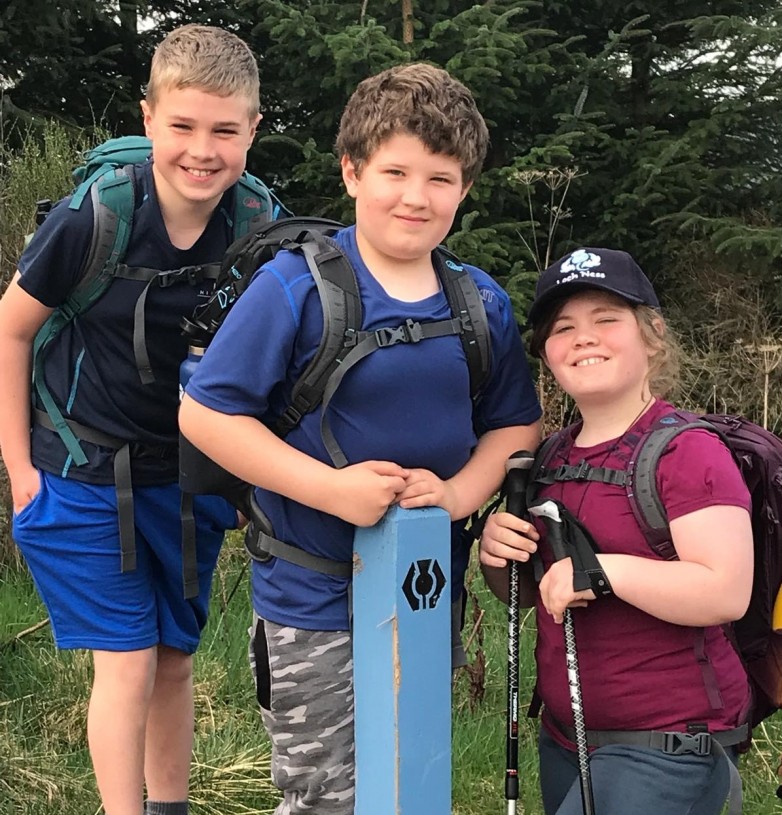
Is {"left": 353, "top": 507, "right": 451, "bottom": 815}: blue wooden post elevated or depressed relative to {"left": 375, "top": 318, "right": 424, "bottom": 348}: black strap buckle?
depressed

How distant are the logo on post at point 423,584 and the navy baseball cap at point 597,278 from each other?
0.72 m

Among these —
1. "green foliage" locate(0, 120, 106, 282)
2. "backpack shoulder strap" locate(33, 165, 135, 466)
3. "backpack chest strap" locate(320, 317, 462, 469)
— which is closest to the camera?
"backpack chest strap" locate(320, 317, 462, 469)

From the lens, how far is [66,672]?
4020 millimetres

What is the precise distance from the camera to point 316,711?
2.03 m

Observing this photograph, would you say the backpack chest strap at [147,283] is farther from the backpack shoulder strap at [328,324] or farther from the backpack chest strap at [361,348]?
the backpack chest strap at [361,348]

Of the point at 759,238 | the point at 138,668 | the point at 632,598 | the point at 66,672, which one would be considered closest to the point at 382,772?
the point at 632,598

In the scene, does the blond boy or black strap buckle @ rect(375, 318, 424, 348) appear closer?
black strap buckle @ rect(375, 318, 424, 348)

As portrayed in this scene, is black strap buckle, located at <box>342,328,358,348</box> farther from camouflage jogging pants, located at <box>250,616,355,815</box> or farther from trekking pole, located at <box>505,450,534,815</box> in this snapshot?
camouflage jogging pants, located at <box>250,616,355,815</box>

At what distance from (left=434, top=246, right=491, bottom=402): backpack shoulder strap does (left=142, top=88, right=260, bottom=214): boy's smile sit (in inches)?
29.4

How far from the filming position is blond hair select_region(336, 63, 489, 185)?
1956 millimetres

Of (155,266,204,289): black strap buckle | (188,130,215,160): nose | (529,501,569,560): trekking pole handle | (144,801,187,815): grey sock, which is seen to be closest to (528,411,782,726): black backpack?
(529,501,569,560): trekking pole handle

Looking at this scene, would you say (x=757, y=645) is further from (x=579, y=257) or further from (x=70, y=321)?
(x=70, y=321)

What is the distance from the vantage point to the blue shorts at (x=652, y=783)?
1973 mm

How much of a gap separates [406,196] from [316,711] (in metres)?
1.06
